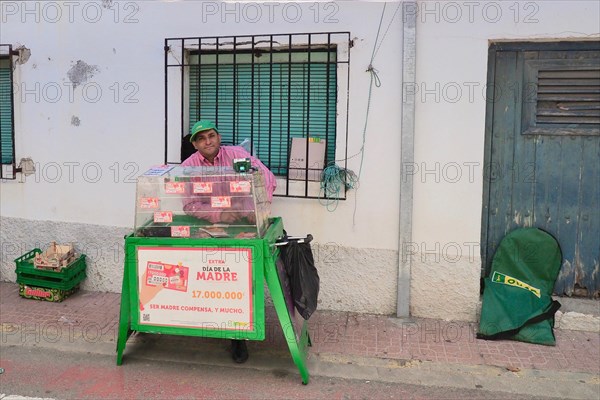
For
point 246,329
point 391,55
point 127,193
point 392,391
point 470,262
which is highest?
point 391,55

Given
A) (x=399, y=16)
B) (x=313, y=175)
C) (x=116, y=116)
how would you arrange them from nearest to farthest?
(x=399, y=16) → (x=313, y=175) → (x=116, y=116)

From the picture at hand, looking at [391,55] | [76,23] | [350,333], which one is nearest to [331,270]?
[350,333]

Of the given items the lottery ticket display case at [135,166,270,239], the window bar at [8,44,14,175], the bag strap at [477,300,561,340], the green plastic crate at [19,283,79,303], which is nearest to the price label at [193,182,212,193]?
the lottery ticket display case at [135,166,270,239]

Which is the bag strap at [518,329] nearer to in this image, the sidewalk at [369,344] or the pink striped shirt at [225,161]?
the sidewalk at [369,344]

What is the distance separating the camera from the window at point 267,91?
478 centimetres

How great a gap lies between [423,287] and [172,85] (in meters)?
3.17

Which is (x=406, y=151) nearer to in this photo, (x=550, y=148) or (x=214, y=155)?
(x=550, y=148)

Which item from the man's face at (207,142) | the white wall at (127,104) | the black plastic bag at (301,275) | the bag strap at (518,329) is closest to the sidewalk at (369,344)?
the bag strap at (518,329)

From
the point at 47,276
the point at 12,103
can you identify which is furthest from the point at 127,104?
the point at 47,276

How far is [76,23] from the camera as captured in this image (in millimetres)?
5297

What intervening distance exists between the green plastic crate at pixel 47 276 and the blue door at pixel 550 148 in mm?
4227

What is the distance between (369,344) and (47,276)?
3380mm

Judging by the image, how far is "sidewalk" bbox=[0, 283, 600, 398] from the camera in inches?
155

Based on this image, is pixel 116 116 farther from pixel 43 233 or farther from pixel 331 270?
pixel 331 270
